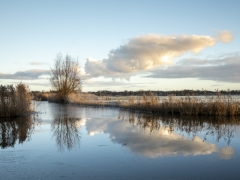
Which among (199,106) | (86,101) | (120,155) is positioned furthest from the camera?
(86,101)

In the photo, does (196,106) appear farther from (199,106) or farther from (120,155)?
(120,155)

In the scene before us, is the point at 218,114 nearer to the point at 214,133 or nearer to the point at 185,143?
the point at 214,133

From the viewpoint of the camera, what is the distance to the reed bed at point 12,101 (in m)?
11.8

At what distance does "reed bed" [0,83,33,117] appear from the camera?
465 inches

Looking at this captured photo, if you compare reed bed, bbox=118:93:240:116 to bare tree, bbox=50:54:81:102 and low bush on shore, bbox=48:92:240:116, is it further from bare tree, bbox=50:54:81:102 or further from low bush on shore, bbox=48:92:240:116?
bare tree, bbox=50:54:81:102

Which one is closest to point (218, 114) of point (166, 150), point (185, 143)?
point (185, 143)

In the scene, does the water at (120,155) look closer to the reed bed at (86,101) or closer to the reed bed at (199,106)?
the reed bed at (199,106)

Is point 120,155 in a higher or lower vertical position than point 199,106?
lower

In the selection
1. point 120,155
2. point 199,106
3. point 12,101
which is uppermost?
point 12,101

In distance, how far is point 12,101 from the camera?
12.2 m

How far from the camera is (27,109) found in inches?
564

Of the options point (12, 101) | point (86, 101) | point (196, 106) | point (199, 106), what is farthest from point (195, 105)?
point (86, 101)

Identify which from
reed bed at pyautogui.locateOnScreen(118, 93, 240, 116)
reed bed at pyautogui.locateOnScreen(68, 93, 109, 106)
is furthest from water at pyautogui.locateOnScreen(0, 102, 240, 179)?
reed bed at pyautogui.locateOnScreen(68, 93, 109, 106)

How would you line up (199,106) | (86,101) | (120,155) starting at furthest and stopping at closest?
(86,101)
(199,106)
(120,155)
